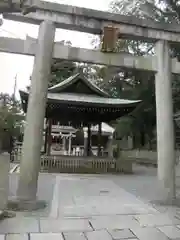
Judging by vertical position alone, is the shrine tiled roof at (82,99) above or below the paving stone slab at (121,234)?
above

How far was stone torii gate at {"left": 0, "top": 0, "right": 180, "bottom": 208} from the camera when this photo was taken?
6.34 m

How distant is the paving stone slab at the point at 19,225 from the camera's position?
14.8 ft

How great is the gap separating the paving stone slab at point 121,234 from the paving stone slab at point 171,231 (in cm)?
62

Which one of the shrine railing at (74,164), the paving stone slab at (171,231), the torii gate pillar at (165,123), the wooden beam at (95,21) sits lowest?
the paving stone slab at (171,231)

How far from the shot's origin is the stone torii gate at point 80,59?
6.34 meters

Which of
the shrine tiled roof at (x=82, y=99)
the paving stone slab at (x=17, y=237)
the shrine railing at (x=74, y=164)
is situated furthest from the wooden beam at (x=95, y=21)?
the shrine railing at (x=74, y=164)

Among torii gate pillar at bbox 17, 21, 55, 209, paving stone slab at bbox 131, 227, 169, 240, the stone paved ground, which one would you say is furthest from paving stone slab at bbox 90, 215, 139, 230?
A: torii gate pillar at bbox 17, 21, 55, 209

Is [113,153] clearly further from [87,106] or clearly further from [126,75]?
[126,75]

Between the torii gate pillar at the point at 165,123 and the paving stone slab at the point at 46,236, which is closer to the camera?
the paving stone slab at the point at 46,236

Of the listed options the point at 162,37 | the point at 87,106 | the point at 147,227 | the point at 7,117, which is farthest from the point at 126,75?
the point at 147,227

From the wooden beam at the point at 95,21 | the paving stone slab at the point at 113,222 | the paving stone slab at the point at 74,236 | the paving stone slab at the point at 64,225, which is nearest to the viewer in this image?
the paving stone slab at the point at 74,236

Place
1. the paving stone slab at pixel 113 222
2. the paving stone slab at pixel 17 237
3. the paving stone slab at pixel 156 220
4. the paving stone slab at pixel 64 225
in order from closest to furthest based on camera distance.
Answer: the paving stone slab at pixel 17 237, the paving stone slab at pixel 64 225, the paving stone slab at pixel 113 222, the paving stone slab at pixel 156 220

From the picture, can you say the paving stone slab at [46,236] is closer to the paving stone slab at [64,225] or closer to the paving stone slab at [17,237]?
the paving stone slab at [17,237]

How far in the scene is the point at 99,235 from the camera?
441 centimetres
